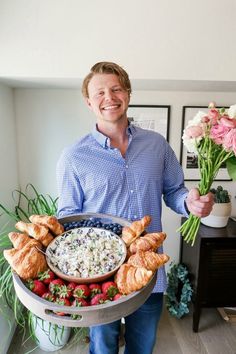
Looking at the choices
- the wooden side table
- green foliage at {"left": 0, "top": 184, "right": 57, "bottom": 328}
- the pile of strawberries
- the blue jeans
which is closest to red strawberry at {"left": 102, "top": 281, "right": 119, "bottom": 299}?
the pile of strawberries

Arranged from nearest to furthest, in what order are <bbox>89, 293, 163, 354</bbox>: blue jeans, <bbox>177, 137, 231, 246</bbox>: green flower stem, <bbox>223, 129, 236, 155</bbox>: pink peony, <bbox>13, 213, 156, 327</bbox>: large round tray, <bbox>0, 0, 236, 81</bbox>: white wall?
<bbox>13, 213, 156, 327</bbox>: large round tray, <bbox>223, 129, 236, 155</bbox>: pink peony, <bbox>177, 137, 231, 246</bbox>: green flower stem, <bbox>89, 293, 163, 354</bbox>: blue jeans, <bbox>0, 0, 236, 81</bbox>: white wall

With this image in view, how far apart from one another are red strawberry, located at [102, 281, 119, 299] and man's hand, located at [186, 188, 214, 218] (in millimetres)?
422

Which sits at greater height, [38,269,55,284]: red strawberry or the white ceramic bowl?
the white ceramic bowl

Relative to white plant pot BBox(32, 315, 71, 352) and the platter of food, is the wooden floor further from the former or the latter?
the platter of food

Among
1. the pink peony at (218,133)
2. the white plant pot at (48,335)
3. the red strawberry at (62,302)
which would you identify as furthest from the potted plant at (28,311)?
the pink peony at (218,133)

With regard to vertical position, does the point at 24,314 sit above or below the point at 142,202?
below

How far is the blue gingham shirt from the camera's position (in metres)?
1.06

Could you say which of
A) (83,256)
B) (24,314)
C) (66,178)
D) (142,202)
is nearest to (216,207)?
(142,202)

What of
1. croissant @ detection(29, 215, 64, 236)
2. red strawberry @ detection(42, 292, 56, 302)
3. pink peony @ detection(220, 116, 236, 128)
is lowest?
red strawberry @ detection(42, 292, 56, 302)

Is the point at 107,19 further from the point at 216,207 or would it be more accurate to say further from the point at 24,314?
the point at 24,314

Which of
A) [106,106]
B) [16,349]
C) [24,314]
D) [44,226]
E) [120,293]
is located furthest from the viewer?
[24,314]

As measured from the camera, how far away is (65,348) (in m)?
1.71

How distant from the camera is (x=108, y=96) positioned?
979 millimetres

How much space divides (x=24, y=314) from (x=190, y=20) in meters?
2.19
